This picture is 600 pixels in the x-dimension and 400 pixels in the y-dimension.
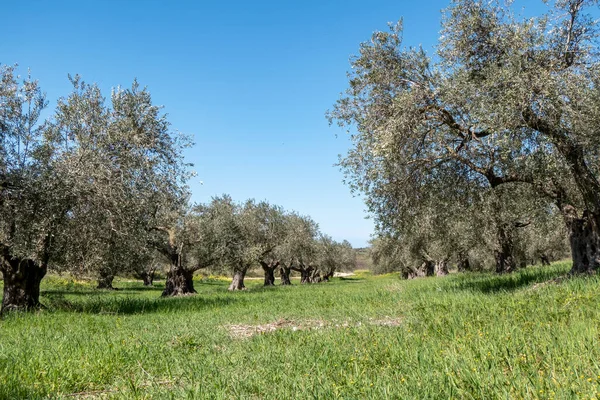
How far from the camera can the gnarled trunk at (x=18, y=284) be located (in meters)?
15.5

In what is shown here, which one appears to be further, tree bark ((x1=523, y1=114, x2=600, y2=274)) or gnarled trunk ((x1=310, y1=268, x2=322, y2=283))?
gnarled trunk ((x1=310, y1=268, x2=322, y2=283))

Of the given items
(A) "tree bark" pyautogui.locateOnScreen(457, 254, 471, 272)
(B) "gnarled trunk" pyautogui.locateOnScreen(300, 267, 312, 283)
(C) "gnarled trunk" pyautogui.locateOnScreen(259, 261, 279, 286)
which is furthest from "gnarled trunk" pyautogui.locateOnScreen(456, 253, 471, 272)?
(B) "gnarled trunk" pyautogui.locateOnScreen(300, 267, 312, 283)

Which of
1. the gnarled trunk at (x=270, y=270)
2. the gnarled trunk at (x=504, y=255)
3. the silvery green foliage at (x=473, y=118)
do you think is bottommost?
the gnarled trunk at (x=270, y=270)

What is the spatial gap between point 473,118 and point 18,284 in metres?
17.2

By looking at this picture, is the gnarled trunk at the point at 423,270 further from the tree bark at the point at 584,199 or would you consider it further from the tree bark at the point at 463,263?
the tree bark at the point at 584,199

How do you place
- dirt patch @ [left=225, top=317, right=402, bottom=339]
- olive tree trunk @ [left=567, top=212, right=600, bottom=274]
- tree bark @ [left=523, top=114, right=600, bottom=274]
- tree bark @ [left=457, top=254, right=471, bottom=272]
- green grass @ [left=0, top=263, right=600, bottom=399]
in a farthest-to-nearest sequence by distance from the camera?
tree bark @ [left=457, top=254, right=471, bottom=272], olive tree trunk @ [left=567, top=212, right=600, bottom=274], tree bark @ [left=523, top=114, right=600, bottom=274], dirt patch @ [left=225, top=317, right=402, bottom=339], green grass @ [left=0, top=263, right=600, bottom=399]

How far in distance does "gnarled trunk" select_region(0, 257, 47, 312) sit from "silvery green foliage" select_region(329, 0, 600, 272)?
12824 millimetres

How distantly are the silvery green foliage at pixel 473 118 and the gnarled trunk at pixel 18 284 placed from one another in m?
12.8

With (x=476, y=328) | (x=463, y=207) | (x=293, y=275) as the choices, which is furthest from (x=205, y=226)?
(x=293, y=275)

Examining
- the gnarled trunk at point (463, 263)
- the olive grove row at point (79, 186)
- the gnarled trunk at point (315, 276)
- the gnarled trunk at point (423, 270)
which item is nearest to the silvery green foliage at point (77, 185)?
the olive grove row at point (79, 186)

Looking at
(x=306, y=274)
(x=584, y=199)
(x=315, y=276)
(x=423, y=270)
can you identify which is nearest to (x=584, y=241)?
(x=584, y=199)

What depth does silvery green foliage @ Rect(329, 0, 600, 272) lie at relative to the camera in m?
11.5

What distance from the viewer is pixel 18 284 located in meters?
15.7

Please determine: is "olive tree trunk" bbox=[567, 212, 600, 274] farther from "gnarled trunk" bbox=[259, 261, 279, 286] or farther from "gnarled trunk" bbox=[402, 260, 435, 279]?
"gnarled trunk" bbox=[402, 260, 435, 279]
